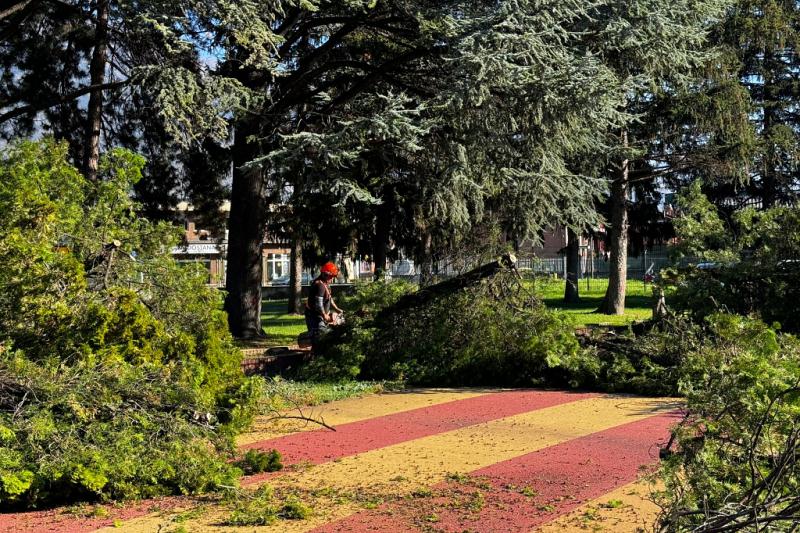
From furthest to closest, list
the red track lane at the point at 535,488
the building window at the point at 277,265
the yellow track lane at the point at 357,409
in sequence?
the building window at the point at 277,265 < the yellow track lane at the point at 357,409 < the red track lane at the point at 535,488

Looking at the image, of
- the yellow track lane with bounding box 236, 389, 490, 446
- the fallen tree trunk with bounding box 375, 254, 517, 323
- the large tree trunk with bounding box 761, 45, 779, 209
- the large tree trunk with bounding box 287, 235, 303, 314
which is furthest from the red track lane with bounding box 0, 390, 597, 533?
the large tree trunk with bounding box 761, 45, 779, 209

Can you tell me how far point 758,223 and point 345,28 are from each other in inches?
349

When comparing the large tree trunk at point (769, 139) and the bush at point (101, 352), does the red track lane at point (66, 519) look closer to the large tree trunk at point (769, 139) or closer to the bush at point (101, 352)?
the bush at point (101, 352)

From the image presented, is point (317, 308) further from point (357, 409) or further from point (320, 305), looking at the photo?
point (357, 409)

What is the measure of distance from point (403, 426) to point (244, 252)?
Answer: 10.1 metres

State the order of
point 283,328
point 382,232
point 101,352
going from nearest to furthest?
point 101,352 → point 283,328 → point 382,232

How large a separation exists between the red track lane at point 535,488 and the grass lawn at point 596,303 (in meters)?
5.27

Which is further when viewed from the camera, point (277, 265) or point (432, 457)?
point (277, 265)

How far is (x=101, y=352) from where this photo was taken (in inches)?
282

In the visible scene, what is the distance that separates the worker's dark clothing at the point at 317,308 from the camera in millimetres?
13703

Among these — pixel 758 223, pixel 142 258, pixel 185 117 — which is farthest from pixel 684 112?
pixel 142 258

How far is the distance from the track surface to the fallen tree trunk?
247 centimetres

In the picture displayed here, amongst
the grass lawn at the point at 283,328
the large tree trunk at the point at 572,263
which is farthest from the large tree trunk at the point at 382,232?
the large tree trunk at the point at 572,263

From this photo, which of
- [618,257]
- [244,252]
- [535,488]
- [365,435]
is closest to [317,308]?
[244,252]
